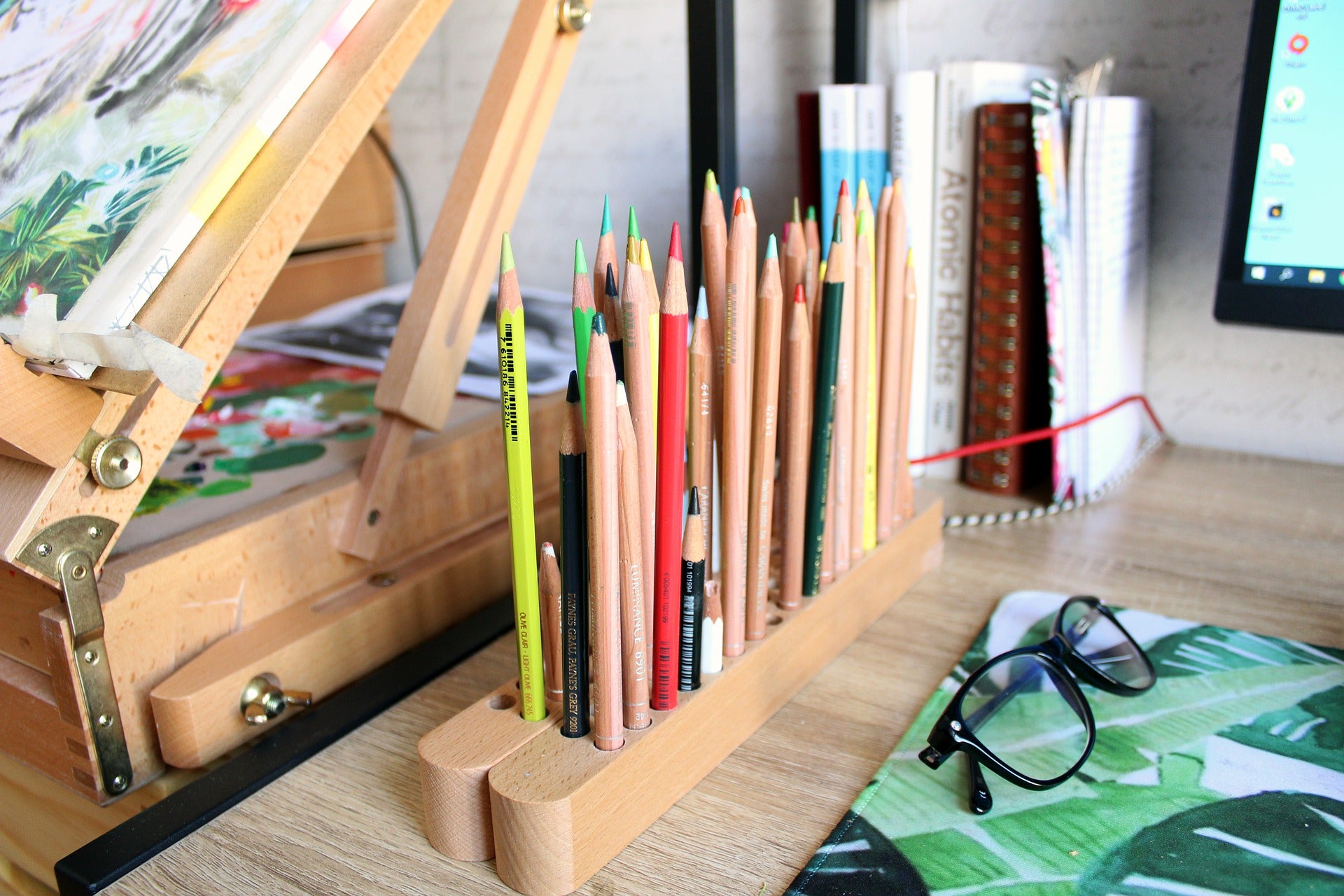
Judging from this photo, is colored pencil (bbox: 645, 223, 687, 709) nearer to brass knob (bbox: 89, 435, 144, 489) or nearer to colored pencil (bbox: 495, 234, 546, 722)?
colored pencil (bbox: 495, 234, 546, 722)

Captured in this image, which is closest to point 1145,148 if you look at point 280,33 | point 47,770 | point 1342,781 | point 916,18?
point 916,18

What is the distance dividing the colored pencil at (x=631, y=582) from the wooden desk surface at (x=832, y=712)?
0.05m

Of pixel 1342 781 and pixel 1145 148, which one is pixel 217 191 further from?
pixel 1145 148

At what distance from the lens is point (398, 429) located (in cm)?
51

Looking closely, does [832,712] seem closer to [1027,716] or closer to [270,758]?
[1027,716]

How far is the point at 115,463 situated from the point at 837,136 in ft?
1.72

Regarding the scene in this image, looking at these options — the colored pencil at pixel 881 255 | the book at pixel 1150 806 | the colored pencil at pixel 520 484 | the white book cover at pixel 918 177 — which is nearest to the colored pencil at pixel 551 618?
the colored pencil at pixel 520 484

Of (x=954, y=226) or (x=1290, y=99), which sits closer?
(x=1290, y=99)

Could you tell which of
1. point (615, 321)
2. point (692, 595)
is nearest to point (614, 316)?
point (615, 321)

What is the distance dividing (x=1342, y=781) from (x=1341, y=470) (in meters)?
0.42

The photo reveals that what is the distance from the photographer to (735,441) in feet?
1.33

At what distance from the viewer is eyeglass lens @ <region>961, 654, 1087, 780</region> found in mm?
416

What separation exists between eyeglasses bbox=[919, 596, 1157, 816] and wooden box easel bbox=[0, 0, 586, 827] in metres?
0.27

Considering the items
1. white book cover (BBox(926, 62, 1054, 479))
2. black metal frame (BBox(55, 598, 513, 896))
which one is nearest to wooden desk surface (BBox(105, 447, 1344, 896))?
black metal frame (BBox(55, 598, 513, 896))
